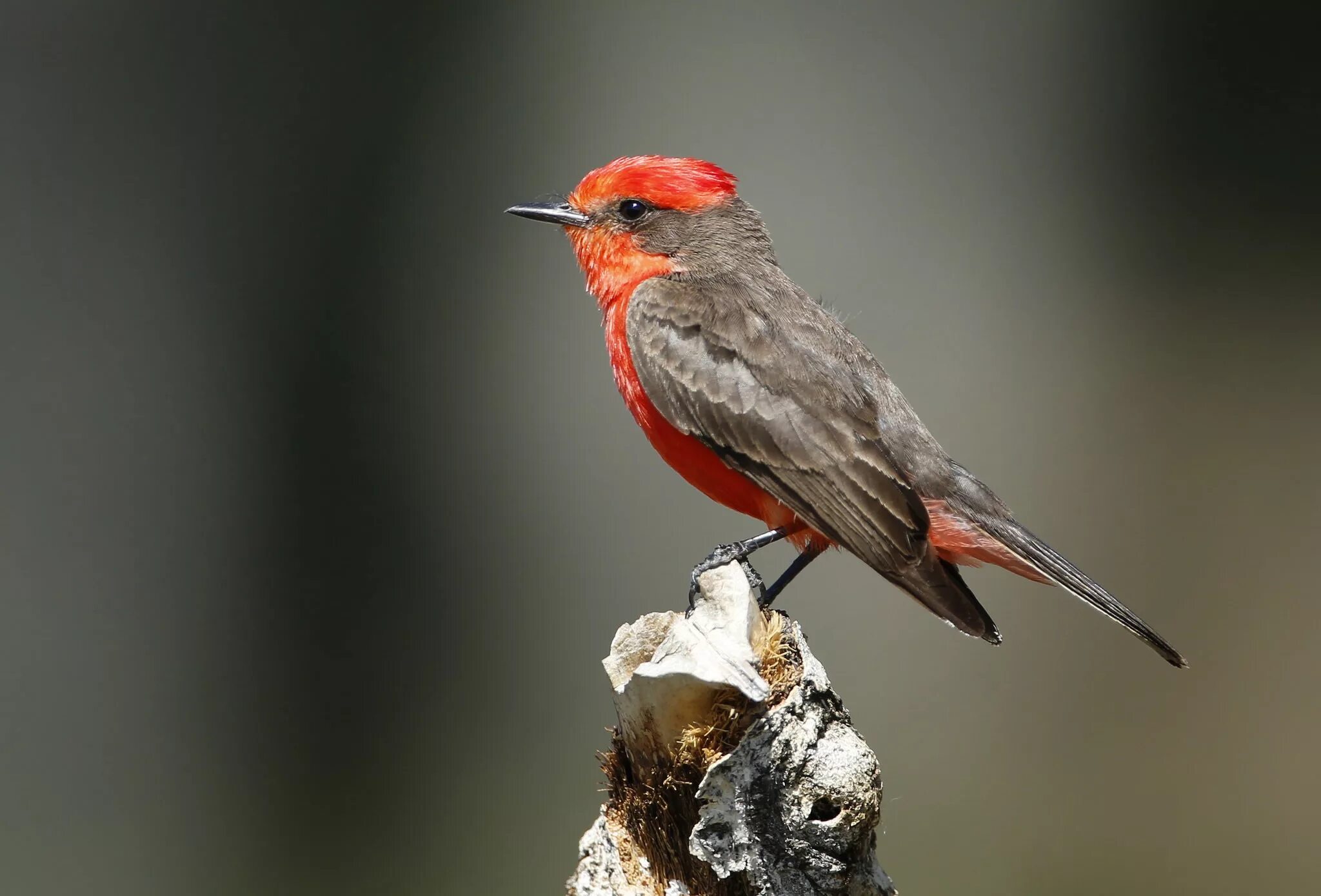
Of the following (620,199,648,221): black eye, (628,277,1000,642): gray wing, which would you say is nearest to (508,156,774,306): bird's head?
(620,199,648,221): black eye

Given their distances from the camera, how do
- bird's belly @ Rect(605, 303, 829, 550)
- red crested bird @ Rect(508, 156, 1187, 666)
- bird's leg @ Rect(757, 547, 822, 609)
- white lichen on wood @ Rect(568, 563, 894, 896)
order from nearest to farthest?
white lichen on wood @ Rect(568, 563, 894, 896) → bird's leg @ Rect(757, 547, 822, 609) → red crested bird @ Rect(508, 156, 1187, 666) → bird's belly @ Rect(605, 303, 829, 550)

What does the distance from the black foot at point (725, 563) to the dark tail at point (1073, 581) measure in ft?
2.66

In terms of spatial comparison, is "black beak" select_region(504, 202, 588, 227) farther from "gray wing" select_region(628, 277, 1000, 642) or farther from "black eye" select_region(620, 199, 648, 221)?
"gray wing" select_region(628, 277, 1000, 642)

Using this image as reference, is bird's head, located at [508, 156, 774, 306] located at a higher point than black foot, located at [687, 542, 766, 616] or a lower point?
higher

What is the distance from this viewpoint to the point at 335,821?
269 inches

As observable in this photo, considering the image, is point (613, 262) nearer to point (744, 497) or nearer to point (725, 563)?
point (744, 497)

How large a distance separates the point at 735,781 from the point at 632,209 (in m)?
2.35

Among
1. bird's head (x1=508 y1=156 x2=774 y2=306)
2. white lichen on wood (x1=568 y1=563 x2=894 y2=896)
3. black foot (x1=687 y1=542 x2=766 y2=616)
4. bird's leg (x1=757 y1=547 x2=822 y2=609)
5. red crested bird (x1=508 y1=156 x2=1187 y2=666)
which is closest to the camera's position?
white lichen on wood (x1=568 y1=563 x2=894 y2=896)

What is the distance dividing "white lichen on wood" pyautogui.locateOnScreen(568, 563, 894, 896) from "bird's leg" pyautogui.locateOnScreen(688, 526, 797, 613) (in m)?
0.64

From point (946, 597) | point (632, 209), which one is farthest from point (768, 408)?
point (632, 209)

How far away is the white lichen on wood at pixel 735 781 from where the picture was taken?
253 centimetres

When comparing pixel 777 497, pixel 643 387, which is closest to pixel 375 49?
pixel 643 387

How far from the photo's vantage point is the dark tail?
369 centimetres

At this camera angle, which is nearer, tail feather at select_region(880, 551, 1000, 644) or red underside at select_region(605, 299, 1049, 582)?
tail feather at select_region(880, 551, 1000, 644)
